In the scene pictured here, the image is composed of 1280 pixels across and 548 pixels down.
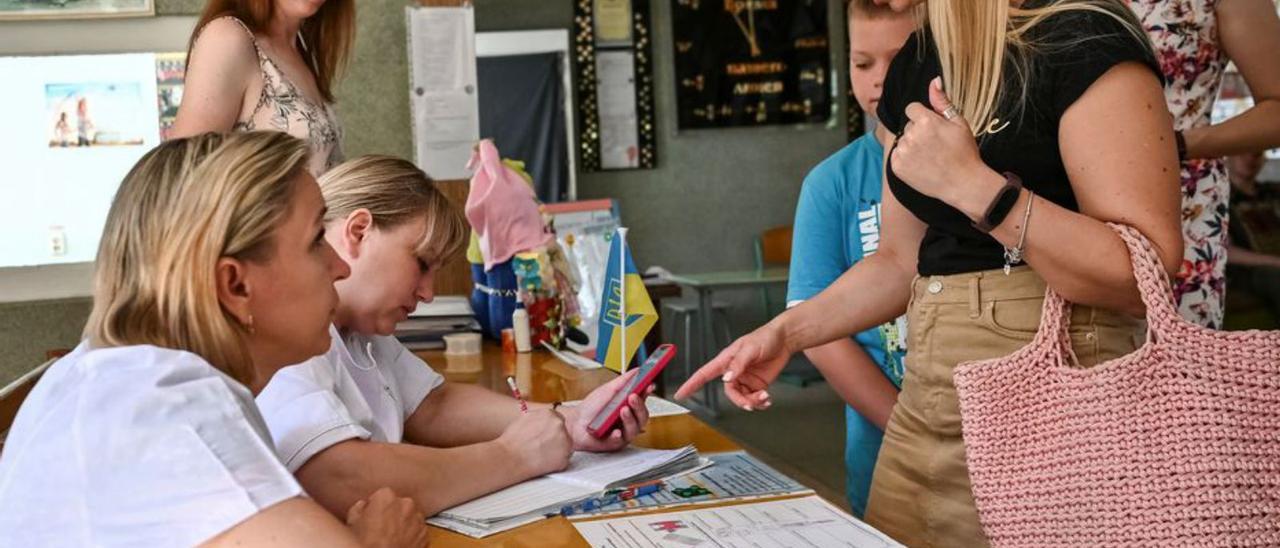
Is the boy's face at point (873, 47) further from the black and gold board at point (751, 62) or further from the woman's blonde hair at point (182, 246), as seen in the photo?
the black and gold board at point (751, 62)

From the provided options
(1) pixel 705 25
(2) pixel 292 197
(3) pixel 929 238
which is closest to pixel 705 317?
(1) pixel 705 25

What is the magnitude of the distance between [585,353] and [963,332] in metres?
1.56

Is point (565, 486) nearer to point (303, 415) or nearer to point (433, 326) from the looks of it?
point (303, 415)

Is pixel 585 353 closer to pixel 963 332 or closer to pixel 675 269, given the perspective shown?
pixel 963 332

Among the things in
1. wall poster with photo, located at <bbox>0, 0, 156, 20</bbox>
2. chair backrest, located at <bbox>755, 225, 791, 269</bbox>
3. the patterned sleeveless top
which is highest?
wall poster with photo, located at <bbox>0, 0, 156, 20</bbox>

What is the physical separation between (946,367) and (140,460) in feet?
2.90

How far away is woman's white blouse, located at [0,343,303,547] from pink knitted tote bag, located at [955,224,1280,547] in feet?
2.32

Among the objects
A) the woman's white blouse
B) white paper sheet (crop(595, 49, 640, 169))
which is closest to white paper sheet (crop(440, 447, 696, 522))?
the woman's white blouse

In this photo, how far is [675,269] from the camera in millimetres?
7984

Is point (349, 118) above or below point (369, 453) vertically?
above

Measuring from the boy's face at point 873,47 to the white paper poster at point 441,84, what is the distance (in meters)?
2.22

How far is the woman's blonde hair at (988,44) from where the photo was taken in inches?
55.8

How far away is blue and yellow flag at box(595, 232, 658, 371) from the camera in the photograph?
7.40 feet

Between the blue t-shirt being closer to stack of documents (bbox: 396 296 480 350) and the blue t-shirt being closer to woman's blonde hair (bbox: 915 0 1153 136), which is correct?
woman's blonde hair (bbox: 915 0 1153 136)
